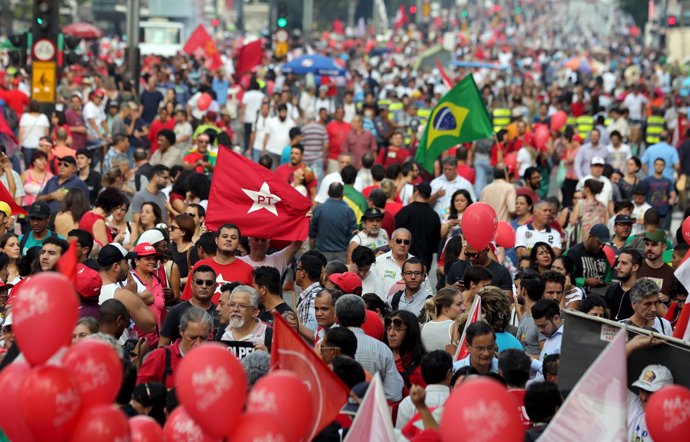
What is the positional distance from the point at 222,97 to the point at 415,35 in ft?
174

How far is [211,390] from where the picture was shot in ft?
20.0

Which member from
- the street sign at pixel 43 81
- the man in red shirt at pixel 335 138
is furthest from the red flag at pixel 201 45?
the man in red shirt at pixel 335 138

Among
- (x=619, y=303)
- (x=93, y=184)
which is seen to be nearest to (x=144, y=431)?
(x=619, y=303)

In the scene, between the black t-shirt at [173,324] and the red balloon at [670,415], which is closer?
the red balloon at [670,415]

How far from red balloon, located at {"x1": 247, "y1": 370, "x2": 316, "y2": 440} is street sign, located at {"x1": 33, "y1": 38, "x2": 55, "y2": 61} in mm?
16750

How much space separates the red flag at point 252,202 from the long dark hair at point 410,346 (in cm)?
288

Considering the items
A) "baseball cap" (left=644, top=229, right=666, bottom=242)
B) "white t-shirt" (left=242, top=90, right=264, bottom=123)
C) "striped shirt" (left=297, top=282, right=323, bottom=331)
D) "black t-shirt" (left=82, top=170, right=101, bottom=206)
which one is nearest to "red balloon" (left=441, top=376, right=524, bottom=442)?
"striped shirt" (left=297, top=282, right=323, bottom=331)

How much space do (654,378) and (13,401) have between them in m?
3.25

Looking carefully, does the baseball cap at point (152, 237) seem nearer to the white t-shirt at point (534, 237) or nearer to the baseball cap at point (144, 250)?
the baseball cap at point (144, 250)

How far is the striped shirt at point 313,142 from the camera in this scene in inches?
822

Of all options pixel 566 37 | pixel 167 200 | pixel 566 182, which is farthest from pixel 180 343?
pixel 566 37

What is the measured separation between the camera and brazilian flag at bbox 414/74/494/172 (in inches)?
678

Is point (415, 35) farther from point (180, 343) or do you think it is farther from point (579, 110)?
point (180, 343)

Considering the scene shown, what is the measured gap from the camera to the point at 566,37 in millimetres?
125562
